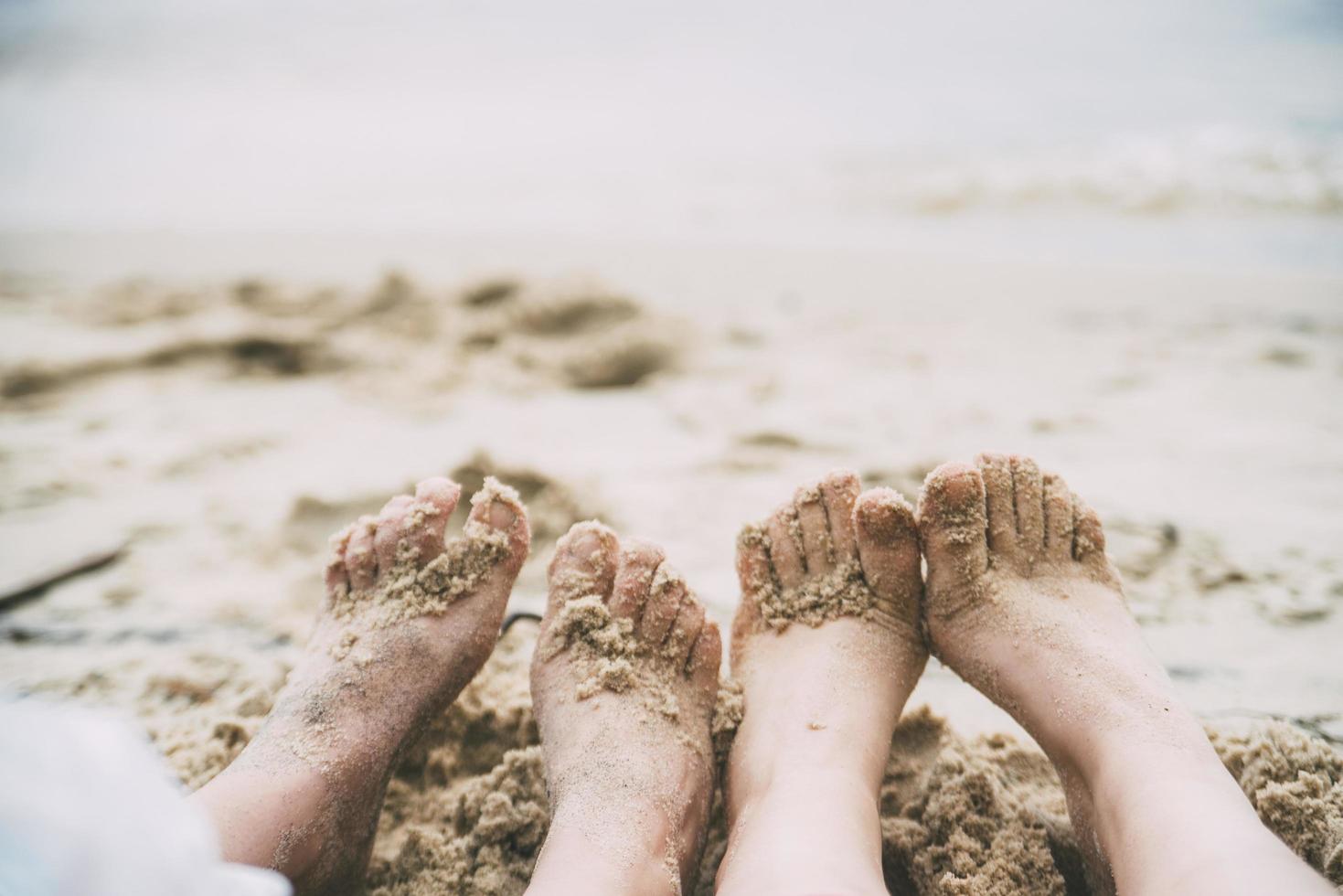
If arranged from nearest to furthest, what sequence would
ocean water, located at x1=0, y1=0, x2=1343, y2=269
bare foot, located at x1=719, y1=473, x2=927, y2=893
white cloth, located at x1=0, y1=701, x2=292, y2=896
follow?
white cloth, located at x1=0, y1=701, x2=292, y2=896 → bare foot, located at x1=719, y1=473, x2=927, y2=893 → ocean water, located at x1=0, y1=0, x2=1343, y2=269

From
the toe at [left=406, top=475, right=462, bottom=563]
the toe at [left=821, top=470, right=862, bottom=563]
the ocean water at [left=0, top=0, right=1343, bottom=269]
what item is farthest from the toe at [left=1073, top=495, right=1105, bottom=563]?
the ocean water at [left=0, top=0, right=1343, bottom=269]

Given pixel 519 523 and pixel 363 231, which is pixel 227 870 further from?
pixel 363 231

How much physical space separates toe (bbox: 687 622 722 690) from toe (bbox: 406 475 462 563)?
1.59 ft

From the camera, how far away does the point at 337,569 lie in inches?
57.2

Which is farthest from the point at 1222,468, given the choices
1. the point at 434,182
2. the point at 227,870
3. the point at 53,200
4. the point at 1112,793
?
the point at 53,200

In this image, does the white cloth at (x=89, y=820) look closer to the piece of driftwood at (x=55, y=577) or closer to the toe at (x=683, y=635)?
the toe at (x=683, y=635)

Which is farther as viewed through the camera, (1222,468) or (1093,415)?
(1093,415)

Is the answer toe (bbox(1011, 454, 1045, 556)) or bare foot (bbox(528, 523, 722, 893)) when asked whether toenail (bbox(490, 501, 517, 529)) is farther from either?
toe (bbox(1011, 454, 1045, 556))

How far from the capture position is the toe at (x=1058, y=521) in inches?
56.1

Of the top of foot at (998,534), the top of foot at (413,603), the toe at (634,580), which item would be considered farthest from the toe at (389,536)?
the top of foot at (998,534)

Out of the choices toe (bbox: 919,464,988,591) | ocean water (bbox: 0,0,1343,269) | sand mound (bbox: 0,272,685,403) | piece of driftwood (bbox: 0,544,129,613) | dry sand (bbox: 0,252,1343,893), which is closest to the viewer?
dry sand (bbox: 0,252,1343,893)

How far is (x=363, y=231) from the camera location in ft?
18.0

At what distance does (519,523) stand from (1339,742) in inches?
54.2

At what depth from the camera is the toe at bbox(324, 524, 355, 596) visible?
56.7 inches
